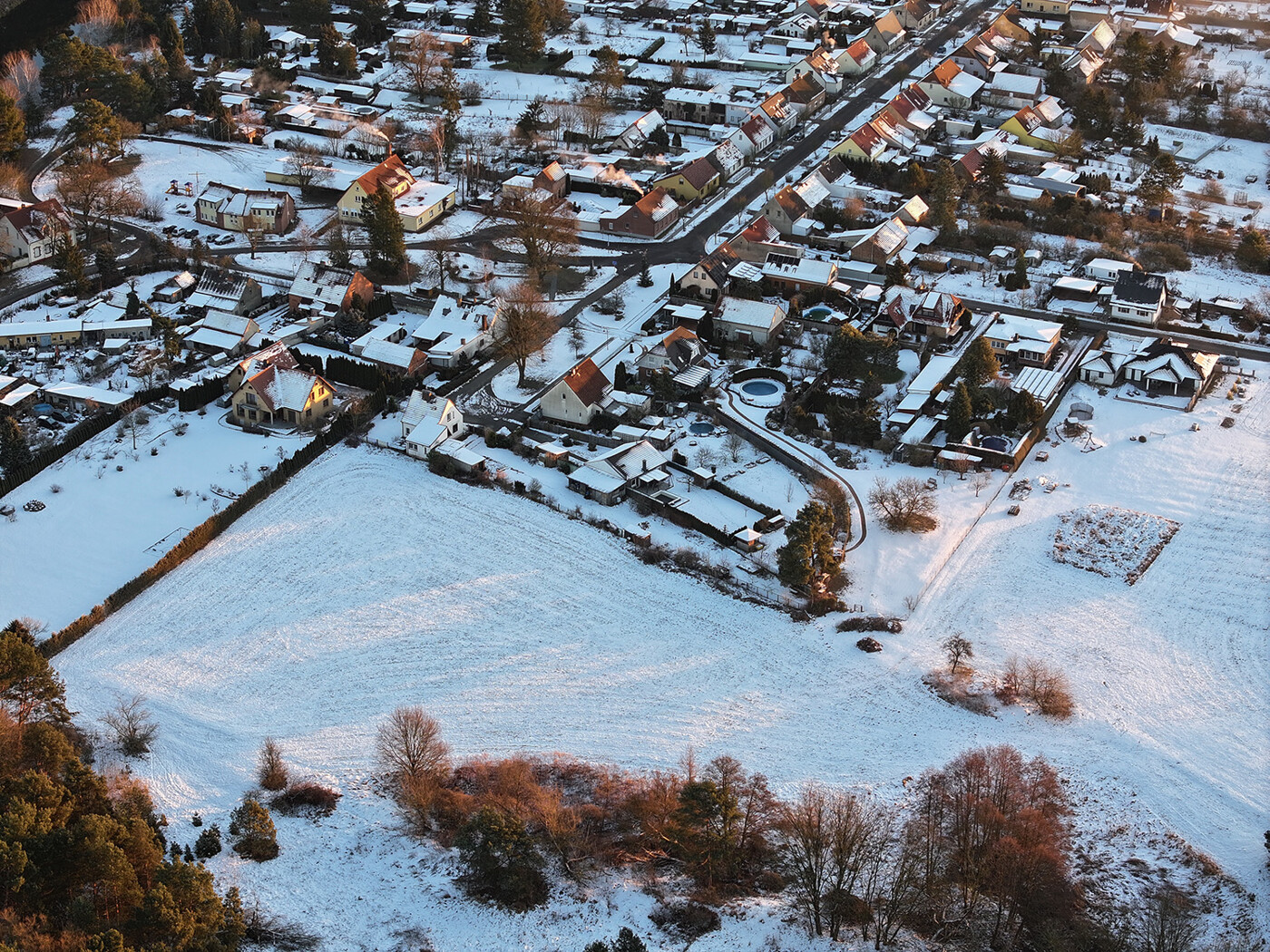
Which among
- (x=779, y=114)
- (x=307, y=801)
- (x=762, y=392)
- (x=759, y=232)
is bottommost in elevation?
(x=307, y=801)

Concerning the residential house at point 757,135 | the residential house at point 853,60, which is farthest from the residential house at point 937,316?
the residential house at point 853,60

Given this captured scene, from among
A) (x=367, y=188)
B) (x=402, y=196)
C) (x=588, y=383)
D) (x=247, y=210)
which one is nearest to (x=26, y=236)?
(x=247, y=210)

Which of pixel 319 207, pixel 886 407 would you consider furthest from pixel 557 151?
pixel 886 407

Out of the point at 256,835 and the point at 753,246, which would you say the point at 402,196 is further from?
the point at 256,835

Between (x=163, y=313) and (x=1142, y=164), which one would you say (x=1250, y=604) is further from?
(x=163, y=313)

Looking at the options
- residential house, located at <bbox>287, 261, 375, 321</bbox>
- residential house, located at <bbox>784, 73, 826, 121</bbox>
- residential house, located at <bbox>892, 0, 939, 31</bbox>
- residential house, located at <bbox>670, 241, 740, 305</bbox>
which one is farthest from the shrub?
residential house, located at <bbox>892, 0, 939, 31</bbox>

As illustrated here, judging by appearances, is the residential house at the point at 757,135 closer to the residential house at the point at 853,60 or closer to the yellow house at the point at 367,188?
the residential house at the point at 853,60

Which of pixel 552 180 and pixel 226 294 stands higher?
pixel 552 180

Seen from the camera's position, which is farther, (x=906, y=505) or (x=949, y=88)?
(x=949, y=88)
